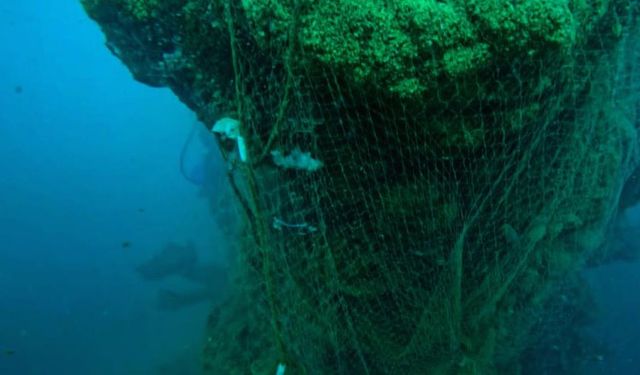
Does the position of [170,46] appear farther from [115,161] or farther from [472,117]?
[115,161]

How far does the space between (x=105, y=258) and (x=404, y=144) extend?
27.6 meters

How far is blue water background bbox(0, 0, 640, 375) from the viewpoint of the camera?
14984 millimetres

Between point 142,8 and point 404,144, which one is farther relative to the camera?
point 142,8

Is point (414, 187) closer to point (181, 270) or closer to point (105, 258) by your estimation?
point (181, 270)

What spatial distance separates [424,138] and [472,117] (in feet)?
0.76

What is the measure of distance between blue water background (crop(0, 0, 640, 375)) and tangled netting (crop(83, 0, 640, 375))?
9062 millimetres

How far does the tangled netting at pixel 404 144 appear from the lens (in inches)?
66.0

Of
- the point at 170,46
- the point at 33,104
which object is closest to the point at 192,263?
the point at 170,46

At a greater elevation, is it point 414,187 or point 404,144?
point 404,144

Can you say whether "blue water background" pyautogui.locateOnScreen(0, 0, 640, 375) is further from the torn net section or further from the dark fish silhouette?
the torn net section

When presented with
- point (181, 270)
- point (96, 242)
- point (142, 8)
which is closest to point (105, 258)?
point (96, 242)

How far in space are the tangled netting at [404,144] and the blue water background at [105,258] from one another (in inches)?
357

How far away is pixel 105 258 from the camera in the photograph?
25.6 metres

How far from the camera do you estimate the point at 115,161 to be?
4975cm
